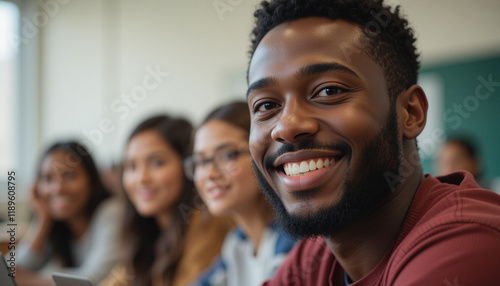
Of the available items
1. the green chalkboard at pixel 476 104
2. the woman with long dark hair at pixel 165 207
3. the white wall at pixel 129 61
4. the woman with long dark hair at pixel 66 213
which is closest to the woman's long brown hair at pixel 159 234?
the woman with long dark hair at pixel 165 207

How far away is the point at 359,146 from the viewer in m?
0.83

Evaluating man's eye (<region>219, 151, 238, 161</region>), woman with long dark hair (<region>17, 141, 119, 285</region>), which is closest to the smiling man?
man's eye (<region>219, 151, 238, 161</region>)

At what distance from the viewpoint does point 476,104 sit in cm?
372

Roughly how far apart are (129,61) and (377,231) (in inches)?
201

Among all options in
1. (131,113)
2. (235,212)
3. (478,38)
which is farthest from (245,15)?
(235,212)

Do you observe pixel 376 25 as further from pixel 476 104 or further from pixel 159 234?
pixel 476 104

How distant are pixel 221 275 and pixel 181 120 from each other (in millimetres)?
887

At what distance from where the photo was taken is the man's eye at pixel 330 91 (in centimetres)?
84

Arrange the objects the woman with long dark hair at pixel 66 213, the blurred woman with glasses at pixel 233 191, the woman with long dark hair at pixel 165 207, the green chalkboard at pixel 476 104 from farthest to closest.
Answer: the green chalkboard at pixel 476 104 < the woman with long dark hair at pixel 66 213 < the woman with long dark hair at pixel 165 207 < the blurred woman with glasses at pixel 233 191

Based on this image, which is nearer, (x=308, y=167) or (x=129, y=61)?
(x=308, y=167)

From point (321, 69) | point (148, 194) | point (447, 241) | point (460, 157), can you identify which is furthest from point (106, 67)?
point (447, 241)

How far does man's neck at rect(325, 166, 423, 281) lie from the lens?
89 cm

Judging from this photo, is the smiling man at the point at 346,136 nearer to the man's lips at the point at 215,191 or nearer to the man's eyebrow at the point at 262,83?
the man's eyebrow at the point at 262,83

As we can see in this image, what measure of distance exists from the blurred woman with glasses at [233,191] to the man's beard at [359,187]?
83cm
